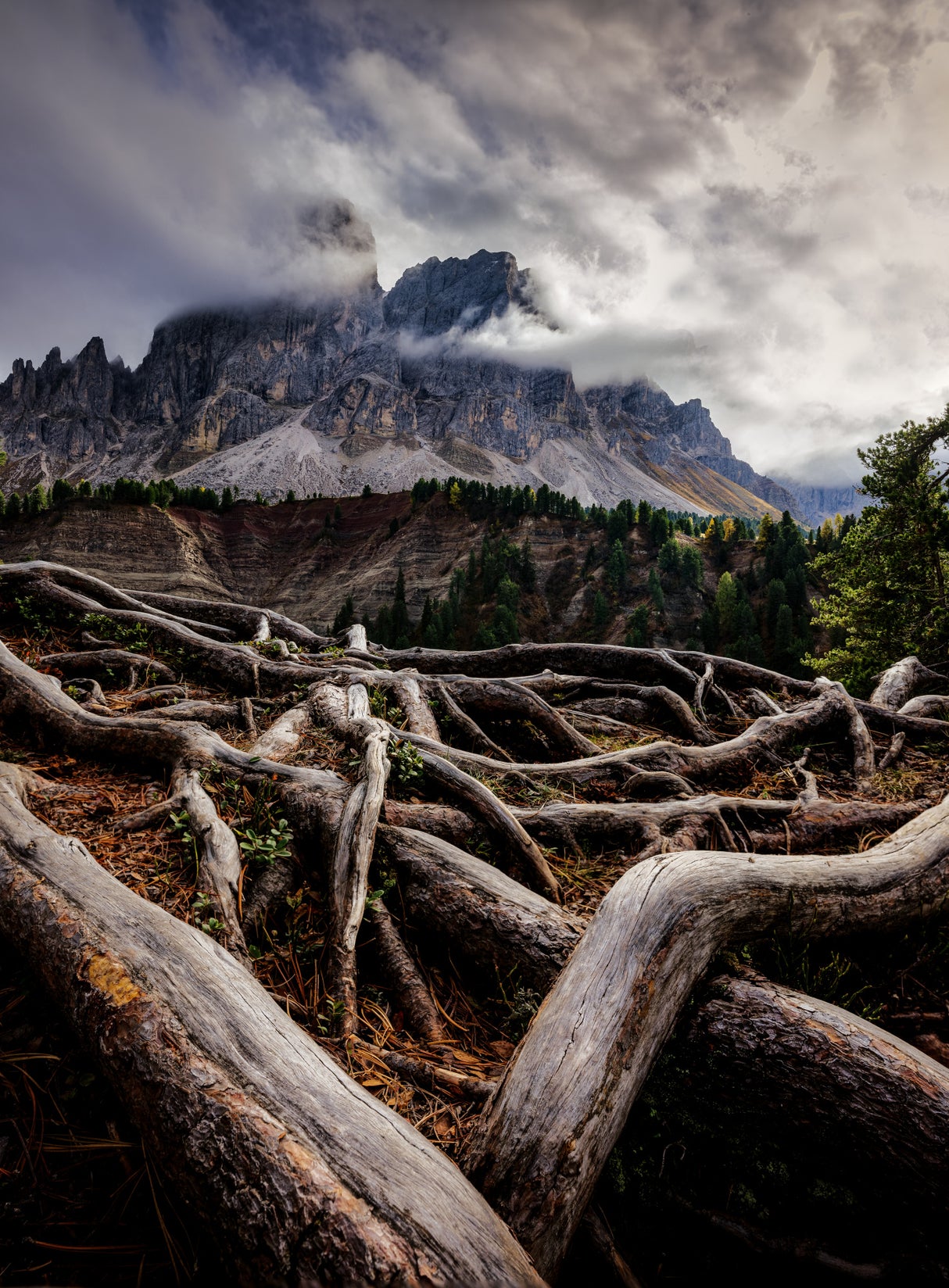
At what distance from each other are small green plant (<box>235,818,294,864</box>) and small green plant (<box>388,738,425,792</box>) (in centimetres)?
93

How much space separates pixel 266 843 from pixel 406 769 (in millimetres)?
1193

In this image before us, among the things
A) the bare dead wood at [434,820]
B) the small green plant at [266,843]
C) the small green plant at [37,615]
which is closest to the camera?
the small green plant at [266,843]

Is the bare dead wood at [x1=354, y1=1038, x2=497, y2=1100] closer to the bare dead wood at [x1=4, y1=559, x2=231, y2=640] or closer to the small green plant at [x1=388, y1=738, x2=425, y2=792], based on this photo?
the small green plant at [x1=388, y1=738, x2=425, y2=792]

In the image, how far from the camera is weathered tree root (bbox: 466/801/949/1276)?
1.85 m

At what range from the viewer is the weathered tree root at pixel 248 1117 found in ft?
4.95

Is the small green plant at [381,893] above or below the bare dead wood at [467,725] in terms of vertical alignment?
below

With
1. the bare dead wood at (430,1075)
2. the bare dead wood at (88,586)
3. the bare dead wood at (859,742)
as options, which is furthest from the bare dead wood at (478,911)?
the bare dead wood at (88,586)

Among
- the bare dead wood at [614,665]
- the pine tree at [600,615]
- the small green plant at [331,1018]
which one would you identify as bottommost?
the small green plant at [331,1018]

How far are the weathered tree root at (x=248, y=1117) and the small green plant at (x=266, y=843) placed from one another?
872 millimetres

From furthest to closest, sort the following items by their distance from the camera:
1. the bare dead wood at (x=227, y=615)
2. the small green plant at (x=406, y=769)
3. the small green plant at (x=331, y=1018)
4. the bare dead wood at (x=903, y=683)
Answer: the bare dead wood at (x=227, y=615), the bare dead wood at (x=903, y=683), the small green plant at (x=406, y=769), the small green plant at (x=331, y=1018)

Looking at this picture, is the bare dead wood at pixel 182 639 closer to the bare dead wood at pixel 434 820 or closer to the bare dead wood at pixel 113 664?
the bare dead wood at pixel 113 664

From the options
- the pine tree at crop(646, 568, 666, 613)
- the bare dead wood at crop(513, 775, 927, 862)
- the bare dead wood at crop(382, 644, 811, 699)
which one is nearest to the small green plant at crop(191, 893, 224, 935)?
the bare dead wood at crop(513, 775, 927, 862)

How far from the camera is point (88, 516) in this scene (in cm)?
9125

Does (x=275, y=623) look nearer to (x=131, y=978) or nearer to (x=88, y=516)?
(x=131, y=978)
